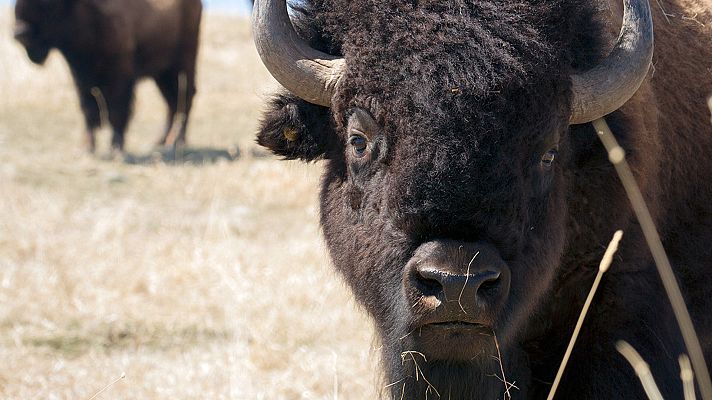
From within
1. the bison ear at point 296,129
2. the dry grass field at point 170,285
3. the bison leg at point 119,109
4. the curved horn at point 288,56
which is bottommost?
the bison leg at point 119,109

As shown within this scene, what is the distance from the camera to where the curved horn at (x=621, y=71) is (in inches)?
140

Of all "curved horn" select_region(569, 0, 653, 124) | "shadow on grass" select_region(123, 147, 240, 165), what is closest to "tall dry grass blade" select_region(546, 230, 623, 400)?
"curved horn" select_region(569, 0, 653, 124)

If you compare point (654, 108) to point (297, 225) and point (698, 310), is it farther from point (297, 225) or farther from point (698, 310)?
point (297, 225)

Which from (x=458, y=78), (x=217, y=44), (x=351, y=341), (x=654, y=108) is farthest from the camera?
(x=217, y=44)

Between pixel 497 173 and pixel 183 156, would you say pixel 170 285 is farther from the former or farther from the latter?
pixel 183 156

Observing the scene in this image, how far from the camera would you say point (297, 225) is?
32.1ft

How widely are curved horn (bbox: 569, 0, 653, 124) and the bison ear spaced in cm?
100

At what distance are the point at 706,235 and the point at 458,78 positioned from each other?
159 centimetres

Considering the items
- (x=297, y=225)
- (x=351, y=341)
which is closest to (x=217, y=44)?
(x=297, y=225)

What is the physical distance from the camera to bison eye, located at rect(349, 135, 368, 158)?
143 inches

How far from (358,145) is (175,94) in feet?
45.3

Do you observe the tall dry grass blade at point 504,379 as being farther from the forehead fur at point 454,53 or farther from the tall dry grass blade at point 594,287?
the forehead fur at point 454,53

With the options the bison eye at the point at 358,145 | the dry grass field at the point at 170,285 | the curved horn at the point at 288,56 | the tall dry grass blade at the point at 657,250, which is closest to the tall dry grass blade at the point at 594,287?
the tall dry grass blade at the point at 657,250

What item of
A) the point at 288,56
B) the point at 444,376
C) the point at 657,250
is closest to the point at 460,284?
the point at 444,376
